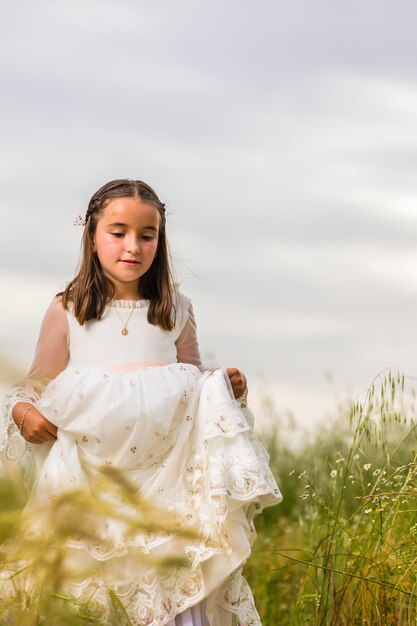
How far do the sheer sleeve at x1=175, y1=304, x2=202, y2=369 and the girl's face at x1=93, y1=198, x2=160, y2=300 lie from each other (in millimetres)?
316

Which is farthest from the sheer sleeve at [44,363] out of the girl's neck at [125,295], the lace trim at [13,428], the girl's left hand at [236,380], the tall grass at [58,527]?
the tall grass at [58,527]

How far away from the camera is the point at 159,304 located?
126 inches

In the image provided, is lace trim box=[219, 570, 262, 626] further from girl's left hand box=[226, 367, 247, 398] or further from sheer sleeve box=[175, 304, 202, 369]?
sheer sleeve box=[175, 304, 202, 369]

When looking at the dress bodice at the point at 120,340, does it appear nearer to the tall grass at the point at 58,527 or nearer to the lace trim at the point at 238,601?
the lace trim at the point at 238,601

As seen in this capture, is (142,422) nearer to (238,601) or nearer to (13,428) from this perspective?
(13,428)

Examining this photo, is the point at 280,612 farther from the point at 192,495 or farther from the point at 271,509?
the point at 192,495

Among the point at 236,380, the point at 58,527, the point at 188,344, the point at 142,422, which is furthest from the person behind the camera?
the point at 188,344

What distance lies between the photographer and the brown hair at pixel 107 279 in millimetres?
3129

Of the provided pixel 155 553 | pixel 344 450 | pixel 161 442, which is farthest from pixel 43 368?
pixel 344 450

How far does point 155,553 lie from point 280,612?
2.14 meters

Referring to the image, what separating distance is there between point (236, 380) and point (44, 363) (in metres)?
0.66

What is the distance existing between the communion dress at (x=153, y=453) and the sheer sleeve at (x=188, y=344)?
0.18m

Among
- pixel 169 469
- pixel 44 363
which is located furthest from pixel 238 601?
pixel 44 363

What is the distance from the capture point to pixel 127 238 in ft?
10.0
